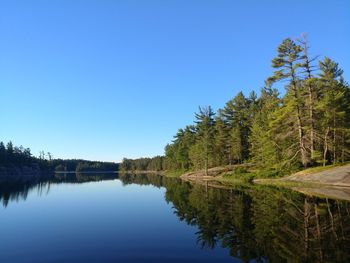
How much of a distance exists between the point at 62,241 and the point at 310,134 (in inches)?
1596

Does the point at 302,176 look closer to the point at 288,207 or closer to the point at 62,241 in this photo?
the point at 288,207

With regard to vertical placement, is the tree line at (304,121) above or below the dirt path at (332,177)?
above

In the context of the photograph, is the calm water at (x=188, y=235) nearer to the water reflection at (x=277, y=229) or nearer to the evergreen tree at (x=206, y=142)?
the water reflection at (x=277, y=229)

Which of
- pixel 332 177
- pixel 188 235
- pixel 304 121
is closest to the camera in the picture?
pixel 188 235

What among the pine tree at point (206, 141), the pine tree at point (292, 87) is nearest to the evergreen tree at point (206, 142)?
the pine tree at point (206, 141)

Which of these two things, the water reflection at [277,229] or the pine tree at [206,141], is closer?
the water reflection at [277,229]

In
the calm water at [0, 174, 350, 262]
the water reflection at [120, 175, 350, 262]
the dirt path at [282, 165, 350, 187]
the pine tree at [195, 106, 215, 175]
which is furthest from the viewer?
the pine tree at [195, 106, 215, 175]

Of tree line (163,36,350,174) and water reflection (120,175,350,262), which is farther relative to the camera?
tree line (163,36,350,174)

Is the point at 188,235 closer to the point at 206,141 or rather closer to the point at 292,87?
the point at 292,87

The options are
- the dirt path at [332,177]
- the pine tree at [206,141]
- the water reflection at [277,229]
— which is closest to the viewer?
the water reflection at [277,229]

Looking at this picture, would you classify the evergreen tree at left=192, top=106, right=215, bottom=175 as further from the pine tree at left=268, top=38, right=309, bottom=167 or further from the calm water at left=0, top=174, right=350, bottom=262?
the calm water at left=0, top=174, right=350, bottom=262

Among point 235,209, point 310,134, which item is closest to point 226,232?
point 235,209

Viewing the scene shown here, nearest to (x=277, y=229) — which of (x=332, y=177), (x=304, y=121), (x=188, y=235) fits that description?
(x=188, y=235)

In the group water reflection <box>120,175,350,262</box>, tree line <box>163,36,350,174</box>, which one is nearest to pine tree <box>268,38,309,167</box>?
tree line <box>163,36,350,174</box>
